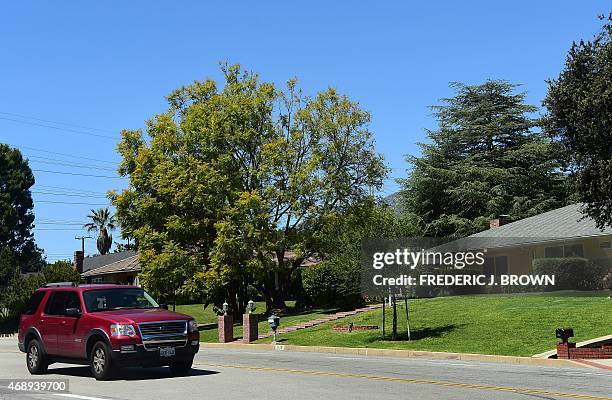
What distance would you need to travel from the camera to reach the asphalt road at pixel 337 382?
1270cm

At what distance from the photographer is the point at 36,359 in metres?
17.0

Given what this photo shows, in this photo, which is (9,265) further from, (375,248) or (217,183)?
(375,248)

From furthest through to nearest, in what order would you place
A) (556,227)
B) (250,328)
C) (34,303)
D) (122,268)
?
(122,268) < (556,227) < (250,328) < (34,303)

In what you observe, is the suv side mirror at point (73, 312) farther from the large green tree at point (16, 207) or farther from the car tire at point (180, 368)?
the large green tree at point (16, 207)

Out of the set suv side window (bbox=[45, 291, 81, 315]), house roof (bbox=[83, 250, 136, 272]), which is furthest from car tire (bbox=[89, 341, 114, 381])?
house roof (bbox=[83, 250, 136, 272])

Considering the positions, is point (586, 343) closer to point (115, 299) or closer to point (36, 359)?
point (115, 299)

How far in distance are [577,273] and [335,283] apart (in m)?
13.9

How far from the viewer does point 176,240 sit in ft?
142

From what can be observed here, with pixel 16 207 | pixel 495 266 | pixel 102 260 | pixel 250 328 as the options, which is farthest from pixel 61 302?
pixel 16 207

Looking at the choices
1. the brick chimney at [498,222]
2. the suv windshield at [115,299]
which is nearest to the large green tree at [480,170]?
the brick chimney at [498,222]

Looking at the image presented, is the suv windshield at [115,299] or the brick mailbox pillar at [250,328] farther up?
the suv windshield at [115,299]

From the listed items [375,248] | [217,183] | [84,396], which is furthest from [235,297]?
[84,396]

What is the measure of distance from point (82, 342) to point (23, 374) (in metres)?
2.62

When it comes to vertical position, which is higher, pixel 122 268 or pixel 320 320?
pixel 122 268
